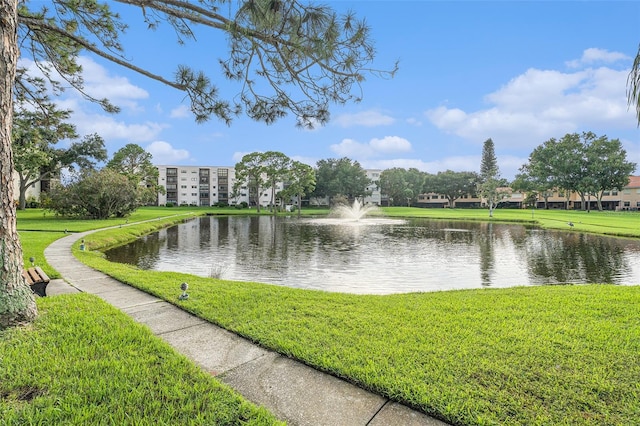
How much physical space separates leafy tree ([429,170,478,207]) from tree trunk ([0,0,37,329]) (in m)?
Answer: 76.7

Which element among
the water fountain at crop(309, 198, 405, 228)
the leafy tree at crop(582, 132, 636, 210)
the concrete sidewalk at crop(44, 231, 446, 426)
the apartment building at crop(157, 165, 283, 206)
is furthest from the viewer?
the apartment building at crop(157, 165, 283, 206)

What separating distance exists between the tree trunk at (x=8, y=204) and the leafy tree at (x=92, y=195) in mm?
26435

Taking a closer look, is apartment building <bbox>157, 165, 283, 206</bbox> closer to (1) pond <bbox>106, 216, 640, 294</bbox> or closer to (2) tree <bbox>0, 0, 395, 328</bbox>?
(1) pond <bbox>106, 216, 640, 294</bbox>

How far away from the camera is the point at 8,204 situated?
12.1 ft

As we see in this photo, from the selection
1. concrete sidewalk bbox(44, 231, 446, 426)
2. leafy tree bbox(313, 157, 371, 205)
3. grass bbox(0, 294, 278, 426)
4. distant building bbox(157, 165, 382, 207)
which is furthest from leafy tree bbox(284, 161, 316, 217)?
grass bbox(0, 294, 278, 426)

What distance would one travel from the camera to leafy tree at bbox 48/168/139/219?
2622 centimetres

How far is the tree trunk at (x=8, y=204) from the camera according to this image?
360cm

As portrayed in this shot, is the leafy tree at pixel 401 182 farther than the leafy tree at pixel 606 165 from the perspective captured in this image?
Yes

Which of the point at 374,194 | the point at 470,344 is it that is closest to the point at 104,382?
the point at 470,344

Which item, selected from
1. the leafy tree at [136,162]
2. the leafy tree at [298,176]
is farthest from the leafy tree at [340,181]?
the leafy tree at [136,162]

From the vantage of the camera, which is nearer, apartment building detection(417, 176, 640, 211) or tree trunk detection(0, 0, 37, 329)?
tree trunk detection(0, 0, 37, 329)

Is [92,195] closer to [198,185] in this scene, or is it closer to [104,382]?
[104,382]

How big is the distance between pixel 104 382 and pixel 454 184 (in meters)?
77.7

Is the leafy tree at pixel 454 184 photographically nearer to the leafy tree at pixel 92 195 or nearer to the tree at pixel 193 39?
the leafy tree at pixel 92 195
